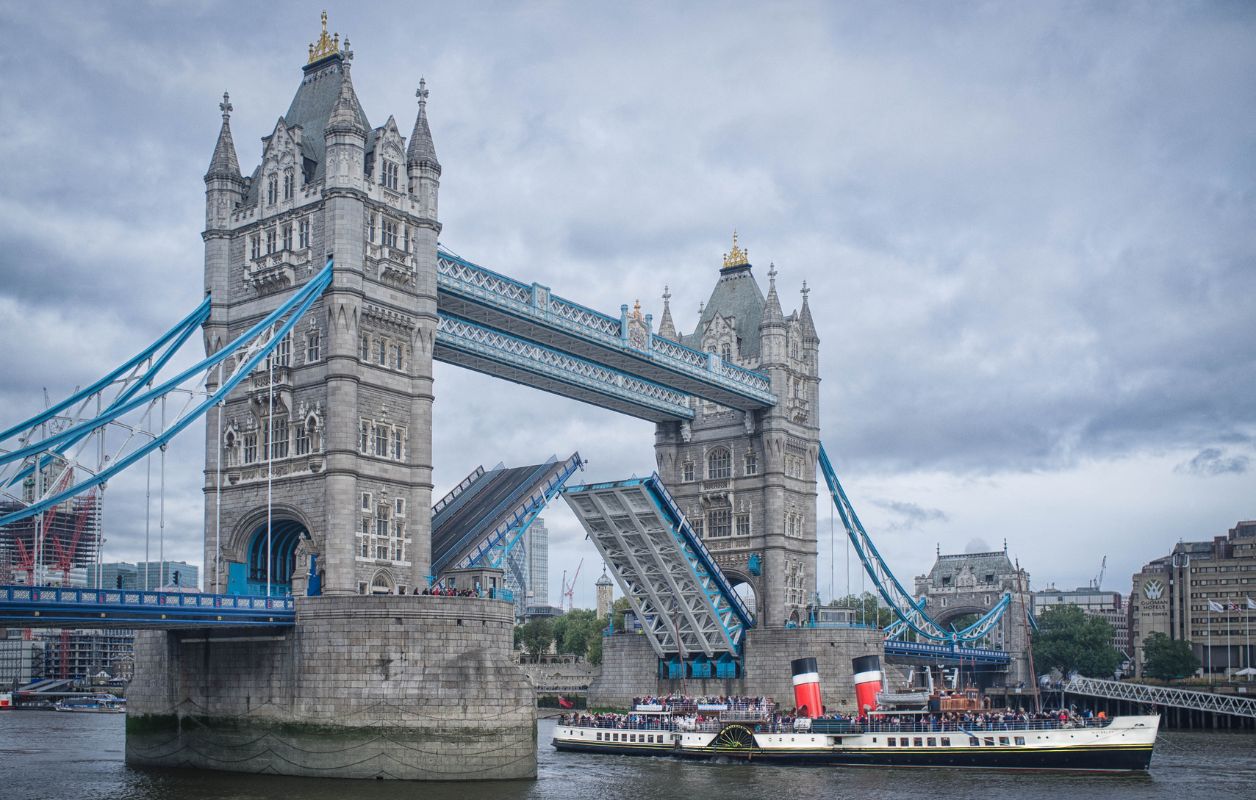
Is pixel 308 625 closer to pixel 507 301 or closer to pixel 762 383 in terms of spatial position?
pixel 507 301

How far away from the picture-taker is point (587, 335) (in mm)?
67250

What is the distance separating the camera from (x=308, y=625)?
48750mm

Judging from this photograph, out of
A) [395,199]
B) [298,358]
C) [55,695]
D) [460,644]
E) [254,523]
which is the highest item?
[395,199]

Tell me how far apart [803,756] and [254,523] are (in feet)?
81.8

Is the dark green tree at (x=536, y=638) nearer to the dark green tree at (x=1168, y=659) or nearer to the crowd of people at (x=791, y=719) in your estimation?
the dark green tree at (x=1168, y=659)

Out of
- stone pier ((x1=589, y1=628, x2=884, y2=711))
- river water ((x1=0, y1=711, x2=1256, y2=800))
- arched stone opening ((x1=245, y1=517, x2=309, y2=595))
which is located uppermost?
arched stone opening ((x1=245, y1=517, x2=309, y2=595))

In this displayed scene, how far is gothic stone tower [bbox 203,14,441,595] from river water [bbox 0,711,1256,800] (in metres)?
8.70

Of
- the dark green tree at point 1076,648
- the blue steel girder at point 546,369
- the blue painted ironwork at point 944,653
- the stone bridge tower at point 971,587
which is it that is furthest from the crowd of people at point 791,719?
the stone bridge tower at point 971,587

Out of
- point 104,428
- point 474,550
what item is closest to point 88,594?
point 104,428

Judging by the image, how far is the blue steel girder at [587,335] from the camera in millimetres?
60719

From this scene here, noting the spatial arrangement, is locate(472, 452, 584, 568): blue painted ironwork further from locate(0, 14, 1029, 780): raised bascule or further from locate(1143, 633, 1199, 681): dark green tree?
locate(1143, 633, 1199, 681): dark green tree

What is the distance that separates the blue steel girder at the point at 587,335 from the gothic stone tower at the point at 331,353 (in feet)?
12.1

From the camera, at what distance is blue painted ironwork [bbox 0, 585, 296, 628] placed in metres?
41.6

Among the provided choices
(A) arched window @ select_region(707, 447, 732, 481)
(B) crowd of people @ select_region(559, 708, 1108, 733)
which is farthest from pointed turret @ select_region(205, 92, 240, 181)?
(A) arched window @ select_region(707, 447, 732, 481)
